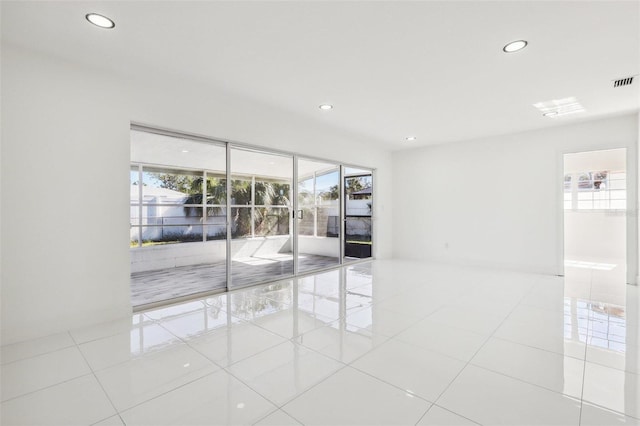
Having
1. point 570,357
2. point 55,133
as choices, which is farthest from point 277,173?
point 570,357

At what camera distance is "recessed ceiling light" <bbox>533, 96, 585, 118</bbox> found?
405cm

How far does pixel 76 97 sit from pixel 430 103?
166 inches

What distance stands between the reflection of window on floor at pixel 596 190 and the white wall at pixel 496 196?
8.84ft

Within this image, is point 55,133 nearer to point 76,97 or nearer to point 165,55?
point 76,97

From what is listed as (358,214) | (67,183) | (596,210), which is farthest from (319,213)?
(596,210)

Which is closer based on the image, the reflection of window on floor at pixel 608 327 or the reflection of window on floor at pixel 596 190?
the reflection of window on floor at pixel 608 327

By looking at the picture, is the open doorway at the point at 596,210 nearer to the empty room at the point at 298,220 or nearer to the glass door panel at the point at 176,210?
the empty room at the point at 298,220

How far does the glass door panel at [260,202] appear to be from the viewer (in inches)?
212

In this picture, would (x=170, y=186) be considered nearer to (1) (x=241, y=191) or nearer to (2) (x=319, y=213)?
(1) (x=241, y=191)

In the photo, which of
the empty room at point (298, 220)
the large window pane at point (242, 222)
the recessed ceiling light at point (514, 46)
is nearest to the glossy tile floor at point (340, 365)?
the empty room at point (298, 220)

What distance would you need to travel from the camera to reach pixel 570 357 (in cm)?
228

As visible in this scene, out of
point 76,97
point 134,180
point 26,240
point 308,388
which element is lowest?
point 308,388

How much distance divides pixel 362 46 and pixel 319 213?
4.00 meters

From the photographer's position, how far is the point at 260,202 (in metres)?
5.84
